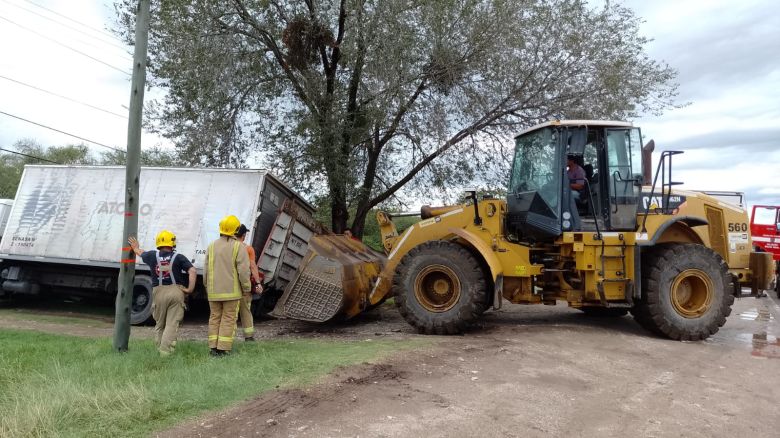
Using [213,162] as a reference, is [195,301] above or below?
below

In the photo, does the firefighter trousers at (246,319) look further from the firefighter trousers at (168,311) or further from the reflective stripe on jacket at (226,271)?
the reflective stripe on jacket at (226,271)

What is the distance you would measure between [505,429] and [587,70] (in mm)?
9760

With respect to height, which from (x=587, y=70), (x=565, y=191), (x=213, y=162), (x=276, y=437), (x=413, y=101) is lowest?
(x=276, y=437)

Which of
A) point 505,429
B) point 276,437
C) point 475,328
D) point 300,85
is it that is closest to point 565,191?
point 475,328

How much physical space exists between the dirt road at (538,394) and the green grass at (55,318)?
23.3 ft

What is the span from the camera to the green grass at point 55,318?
426 inches

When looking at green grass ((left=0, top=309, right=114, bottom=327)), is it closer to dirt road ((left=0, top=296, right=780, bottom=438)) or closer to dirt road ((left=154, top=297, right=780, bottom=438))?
dirt road ((left=0, top=296, right=780, bottom=438))

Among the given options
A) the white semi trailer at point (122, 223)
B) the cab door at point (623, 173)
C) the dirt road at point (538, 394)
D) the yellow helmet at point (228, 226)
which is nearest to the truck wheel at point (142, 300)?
the white semi trailer at point (122, 223)

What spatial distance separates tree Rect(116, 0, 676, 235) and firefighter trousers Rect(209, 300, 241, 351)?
5592mm

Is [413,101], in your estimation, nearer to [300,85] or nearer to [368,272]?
[300,85]

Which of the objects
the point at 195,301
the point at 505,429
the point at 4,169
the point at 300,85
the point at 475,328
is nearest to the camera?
the point at 505,429

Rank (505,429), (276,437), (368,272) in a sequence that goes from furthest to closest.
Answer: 1. (368,272)
2. (505,429)
3. (276,437)

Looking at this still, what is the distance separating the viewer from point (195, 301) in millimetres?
11664

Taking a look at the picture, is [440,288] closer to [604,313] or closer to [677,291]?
[677,291]
